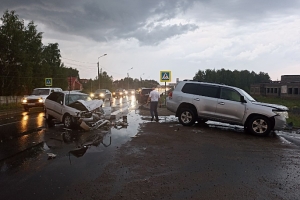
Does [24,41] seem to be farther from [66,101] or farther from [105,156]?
[105,156]

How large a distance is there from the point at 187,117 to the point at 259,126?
3.11 m

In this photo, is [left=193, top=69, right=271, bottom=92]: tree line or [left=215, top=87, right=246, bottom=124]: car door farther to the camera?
[left=193, top=69, right=271, bottom=92]: tree line

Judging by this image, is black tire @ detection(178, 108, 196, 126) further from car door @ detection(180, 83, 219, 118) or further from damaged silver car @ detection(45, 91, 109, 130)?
damaged silver car @ detection(45, 91, 109, 130)

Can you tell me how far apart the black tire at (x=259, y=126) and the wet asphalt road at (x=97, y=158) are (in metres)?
0.33

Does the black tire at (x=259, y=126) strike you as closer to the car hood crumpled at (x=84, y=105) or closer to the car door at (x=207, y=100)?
the car door at (x=207, y=100)

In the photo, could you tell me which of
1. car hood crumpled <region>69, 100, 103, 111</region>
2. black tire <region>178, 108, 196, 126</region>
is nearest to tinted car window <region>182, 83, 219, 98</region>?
black tire <region>178, 108, 196, 126</region>

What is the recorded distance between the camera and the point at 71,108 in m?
11.8

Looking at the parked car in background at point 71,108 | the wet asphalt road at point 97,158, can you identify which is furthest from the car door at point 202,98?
the parked car in background at point 71,108

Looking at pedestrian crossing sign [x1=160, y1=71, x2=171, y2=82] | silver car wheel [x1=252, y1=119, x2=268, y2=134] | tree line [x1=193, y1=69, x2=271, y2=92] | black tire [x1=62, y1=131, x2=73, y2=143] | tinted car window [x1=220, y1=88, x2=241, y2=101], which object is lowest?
black tire [x1=62, y1=131, x2=73, y2=143]

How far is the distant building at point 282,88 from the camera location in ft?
204

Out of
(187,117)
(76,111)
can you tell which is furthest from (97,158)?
(187,117)

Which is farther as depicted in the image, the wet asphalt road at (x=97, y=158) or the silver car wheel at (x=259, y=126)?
the silver car wheel at (x=259, y=126)

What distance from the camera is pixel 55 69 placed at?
46.7 metres

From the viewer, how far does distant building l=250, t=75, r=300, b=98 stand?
62.2m
